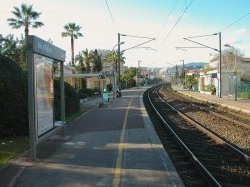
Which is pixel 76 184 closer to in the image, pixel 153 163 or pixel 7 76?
pixel 153 163

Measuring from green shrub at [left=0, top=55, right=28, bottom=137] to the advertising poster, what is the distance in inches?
63.7

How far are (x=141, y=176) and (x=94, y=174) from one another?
87 centimetres

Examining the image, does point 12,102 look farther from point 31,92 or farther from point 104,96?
point 104,96

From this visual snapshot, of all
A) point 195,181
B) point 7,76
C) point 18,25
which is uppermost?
point 18,25

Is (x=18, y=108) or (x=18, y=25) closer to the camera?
(x=18, y=108)

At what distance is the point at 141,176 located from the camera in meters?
8.57

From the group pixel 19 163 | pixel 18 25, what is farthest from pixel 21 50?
pixel 19 163

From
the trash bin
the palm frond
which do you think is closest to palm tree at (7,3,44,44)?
the palm frond

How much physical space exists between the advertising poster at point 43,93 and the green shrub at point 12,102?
1619mm

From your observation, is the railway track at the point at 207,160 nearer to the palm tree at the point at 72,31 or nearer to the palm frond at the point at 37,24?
the palm frond at the point at 37,24

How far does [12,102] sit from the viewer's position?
1351 centimetres

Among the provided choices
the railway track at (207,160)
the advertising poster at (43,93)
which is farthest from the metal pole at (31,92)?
the railway track at (207,160)

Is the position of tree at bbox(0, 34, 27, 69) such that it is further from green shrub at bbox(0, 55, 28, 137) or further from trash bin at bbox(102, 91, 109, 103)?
green shrub at bbox(0, 55, 28, 137)

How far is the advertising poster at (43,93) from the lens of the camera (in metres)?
10.6
